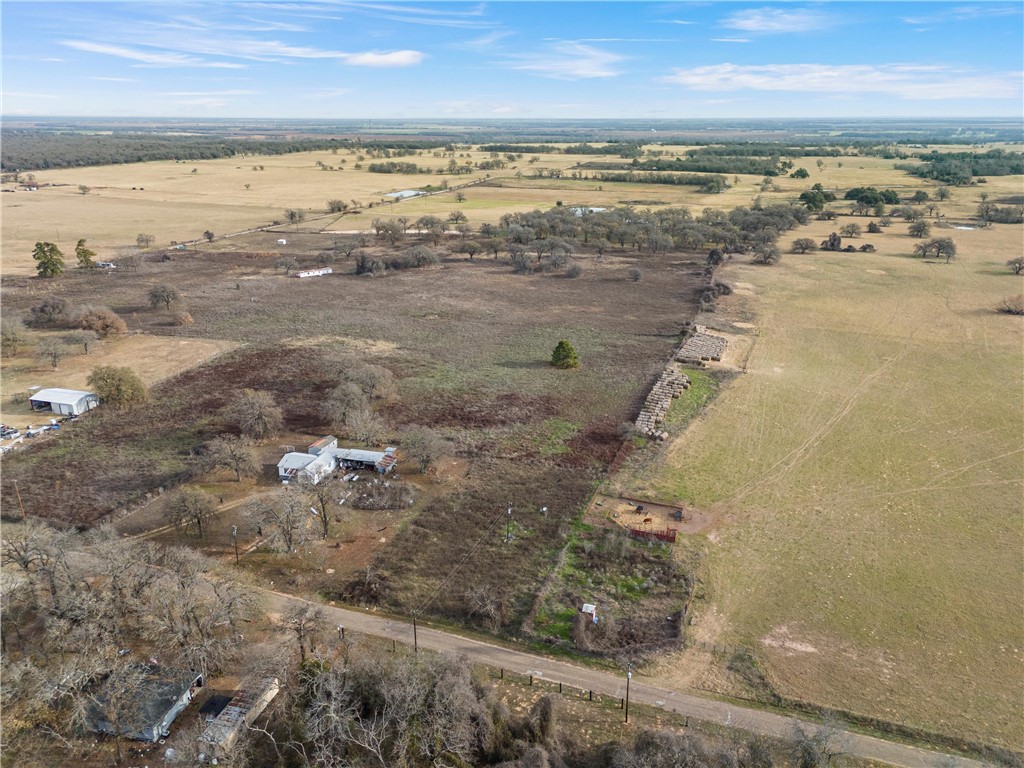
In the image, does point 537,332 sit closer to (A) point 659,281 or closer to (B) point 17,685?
(A) point 659,281

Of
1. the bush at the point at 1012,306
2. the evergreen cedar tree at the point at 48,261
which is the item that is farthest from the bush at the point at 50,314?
the bush at the point at 1012,306

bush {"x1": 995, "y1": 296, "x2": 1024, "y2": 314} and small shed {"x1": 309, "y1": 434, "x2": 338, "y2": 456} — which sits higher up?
bush {"x1": 995, "y1": 296, "x2": 1024, "y2": 314}

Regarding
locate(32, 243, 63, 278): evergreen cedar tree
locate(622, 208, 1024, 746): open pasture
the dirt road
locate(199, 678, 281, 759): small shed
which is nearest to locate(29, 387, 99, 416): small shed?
the dirt road

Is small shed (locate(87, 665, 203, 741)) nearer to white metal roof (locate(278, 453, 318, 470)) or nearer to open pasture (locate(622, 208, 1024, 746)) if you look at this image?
white metal roof (locate(278, 453, 318, 470))

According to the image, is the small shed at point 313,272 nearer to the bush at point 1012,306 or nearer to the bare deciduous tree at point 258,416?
the bare deciduous tree at point 258,416

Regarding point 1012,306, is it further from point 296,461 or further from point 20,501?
point 20,501

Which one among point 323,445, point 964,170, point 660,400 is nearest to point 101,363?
point 323,445

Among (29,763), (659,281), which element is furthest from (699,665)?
(659,281)
